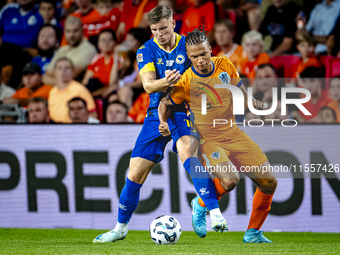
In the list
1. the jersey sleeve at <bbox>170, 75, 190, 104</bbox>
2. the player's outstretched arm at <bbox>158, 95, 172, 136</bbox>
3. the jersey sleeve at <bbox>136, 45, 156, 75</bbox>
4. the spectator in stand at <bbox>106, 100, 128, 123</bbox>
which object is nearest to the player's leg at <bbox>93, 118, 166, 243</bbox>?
the player's outstretched arm at <bbox>158, 95, 172, 136</bbox>

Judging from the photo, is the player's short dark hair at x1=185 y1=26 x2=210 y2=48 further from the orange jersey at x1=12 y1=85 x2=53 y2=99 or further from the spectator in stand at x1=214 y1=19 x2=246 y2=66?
the orange jersey at x1=12 y1=85 x2=53 y2=99

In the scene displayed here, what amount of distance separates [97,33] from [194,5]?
5.35 feet

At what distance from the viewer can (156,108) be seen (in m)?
4.71

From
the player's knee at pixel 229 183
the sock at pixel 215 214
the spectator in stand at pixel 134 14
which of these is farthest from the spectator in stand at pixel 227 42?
the sock at pixel 215 214

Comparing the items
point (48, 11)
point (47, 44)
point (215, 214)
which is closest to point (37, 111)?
point (47, 44)

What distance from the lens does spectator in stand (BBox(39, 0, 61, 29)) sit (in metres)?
7.68

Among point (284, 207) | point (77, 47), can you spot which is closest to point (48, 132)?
point (77, 47)

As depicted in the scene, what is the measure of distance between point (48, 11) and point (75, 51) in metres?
1.01

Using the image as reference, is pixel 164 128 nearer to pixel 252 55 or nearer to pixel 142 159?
pixel 142 159

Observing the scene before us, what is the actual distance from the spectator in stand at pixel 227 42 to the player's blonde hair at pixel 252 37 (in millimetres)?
125

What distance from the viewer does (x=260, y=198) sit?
15.8ft

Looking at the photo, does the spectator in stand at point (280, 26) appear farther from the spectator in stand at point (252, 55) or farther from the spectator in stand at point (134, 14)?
the spectator in stand at point (134, 14)

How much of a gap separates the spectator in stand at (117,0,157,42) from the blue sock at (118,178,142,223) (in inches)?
125

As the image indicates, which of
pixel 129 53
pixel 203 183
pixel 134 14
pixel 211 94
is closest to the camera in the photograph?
pixel 203 183
